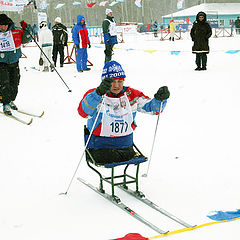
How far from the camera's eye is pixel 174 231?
282cm

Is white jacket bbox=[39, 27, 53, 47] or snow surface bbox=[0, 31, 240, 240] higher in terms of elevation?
white jacket bbox=[39, 27, 53, 47]

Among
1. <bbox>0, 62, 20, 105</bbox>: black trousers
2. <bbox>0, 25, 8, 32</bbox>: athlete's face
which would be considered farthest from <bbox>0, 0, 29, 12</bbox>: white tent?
<bbox>0, 62, 20, 105</bbox>: black trousers

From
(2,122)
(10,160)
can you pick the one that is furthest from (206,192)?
(2,122)

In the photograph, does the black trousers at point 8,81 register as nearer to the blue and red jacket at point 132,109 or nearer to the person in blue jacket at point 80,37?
the blue and red jacket at point 132,109

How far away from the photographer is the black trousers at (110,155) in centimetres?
340

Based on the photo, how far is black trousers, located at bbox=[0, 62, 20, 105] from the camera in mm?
6633

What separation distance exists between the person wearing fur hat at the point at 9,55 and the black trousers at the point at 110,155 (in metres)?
3.69

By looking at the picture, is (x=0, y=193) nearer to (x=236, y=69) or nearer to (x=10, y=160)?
(x=10, y=160)

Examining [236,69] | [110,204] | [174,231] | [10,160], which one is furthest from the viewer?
[236,69]

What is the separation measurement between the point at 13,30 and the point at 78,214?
14.5 feet

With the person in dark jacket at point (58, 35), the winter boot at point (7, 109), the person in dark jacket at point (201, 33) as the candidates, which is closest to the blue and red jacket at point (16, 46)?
the winter boot at point (7, 109)

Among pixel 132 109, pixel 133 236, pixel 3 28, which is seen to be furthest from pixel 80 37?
pixel 133 236

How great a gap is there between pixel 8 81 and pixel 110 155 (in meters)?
3.86

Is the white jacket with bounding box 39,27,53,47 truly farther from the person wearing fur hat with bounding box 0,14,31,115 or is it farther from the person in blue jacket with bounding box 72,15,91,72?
the person wearing fur hat with bounding box 0,14,31,115
